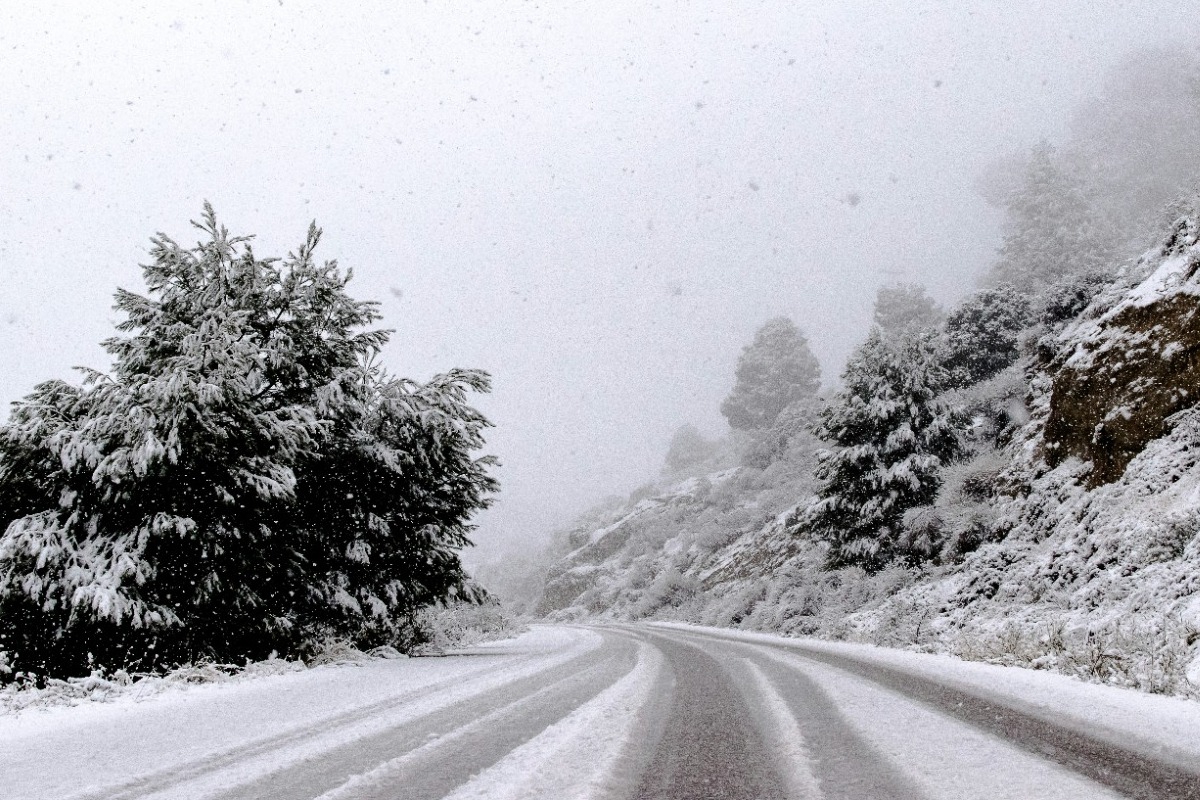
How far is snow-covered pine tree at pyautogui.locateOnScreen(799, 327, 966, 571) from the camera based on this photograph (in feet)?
57.1

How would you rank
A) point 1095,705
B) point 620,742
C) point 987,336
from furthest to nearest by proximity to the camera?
point 987,336
point 1095,705
point 620,742

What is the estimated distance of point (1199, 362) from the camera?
35.6 ft

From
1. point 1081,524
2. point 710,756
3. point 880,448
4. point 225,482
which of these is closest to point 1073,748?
point 710,756

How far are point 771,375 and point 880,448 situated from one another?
39992 mm

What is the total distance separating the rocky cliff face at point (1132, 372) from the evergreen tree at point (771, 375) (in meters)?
41.8

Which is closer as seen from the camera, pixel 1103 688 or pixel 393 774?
pixel 393 774

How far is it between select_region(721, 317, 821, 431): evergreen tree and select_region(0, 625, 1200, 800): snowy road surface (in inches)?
1992

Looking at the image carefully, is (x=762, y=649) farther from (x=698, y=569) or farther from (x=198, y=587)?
(x=698, y=569)

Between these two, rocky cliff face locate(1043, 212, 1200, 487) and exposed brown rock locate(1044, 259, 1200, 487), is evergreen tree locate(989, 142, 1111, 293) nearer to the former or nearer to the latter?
rocky cliff face locate(1043, 212, 1200, 487)

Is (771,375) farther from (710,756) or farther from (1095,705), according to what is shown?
(710,756)

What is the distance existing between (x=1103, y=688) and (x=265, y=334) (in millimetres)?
12788

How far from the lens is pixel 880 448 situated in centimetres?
1781

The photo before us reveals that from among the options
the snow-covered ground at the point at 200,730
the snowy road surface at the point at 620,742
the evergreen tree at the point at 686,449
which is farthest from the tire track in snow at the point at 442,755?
the evergreen tree at the point at 686,449

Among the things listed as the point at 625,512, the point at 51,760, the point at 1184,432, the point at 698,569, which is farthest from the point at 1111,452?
the point at 625,512
